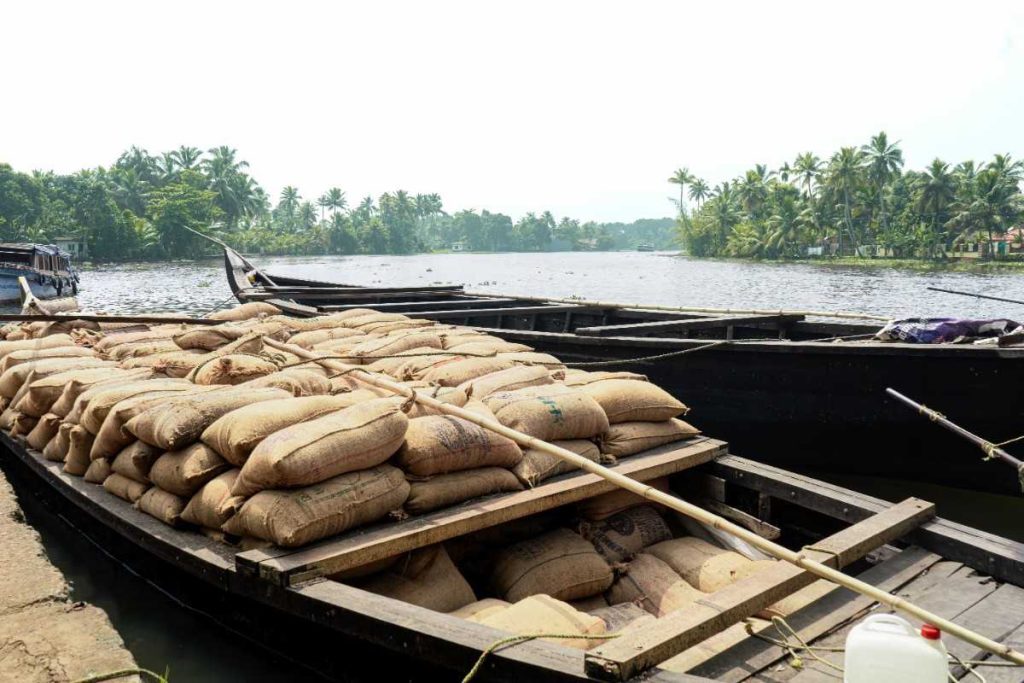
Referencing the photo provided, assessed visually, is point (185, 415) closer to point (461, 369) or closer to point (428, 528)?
point (428, 528)

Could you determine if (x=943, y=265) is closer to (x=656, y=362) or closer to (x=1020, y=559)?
(x=656, y=362)

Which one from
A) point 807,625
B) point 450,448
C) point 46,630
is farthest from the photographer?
point 450,448

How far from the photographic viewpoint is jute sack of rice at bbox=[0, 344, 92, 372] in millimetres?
6914

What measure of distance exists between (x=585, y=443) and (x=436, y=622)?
1925mm

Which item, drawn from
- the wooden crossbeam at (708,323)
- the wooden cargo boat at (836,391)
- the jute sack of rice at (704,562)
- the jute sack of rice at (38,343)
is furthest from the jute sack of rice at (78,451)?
the wooden crossbeam at (708,323)

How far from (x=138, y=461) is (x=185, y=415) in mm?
485

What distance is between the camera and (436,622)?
294 centimetres

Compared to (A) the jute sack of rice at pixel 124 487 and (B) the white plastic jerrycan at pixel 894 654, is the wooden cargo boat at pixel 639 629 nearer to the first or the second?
(A) the jute sack of rice at pixel 124 487

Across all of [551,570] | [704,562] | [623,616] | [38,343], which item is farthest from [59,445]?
[704,562]

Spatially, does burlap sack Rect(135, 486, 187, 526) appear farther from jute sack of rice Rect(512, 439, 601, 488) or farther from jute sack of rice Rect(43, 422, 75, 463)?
jute sack of rice Rect(512, 439, 601, 488)

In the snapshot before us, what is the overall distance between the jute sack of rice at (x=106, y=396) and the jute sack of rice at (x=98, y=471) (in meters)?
0.21

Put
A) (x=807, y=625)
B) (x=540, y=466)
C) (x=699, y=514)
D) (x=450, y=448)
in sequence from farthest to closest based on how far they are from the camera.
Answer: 1. (x=540, y=466)
2. (x=450, y=448)
3. (x=699, y=514)
4. (x=807, y=625)

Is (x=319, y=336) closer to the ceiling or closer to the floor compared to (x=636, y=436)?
closer to the ceiling

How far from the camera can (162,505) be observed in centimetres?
418
